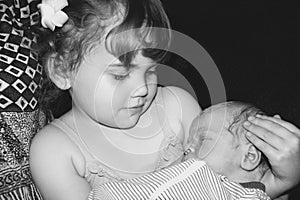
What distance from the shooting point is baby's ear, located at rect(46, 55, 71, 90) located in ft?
3.51

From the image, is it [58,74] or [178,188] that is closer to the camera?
[178,188]

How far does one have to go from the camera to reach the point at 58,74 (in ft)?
3.55

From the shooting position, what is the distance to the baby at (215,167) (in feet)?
2.98

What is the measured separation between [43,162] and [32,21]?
0.27 m

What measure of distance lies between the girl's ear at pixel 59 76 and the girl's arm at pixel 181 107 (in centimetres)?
19

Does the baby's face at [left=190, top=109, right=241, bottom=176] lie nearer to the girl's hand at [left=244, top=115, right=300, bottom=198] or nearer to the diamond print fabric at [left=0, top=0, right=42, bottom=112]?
the girl's hand at [left=244, top=115, right=300, bottom=198]

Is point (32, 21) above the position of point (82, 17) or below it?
below

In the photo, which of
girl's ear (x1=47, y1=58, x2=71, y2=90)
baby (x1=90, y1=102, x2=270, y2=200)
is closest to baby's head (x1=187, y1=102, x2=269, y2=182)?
baby (x1=90, y1=102, x2=270, y2=200)

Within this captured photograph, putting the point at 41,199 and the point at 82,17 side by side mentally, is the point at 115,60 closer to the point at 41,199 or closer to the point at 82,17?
the point at 82,17

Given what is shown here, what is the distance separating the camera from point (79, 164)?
1.08 m

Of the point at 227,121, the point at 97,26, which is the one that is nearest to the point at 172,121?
the point at 227,121

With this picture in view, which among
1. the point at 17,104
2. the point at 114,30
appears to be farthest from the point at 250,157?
the point at 17,104

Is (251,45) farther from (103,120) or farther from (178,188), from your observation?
(178,188)

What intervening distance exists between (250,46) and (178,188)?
0.64m
